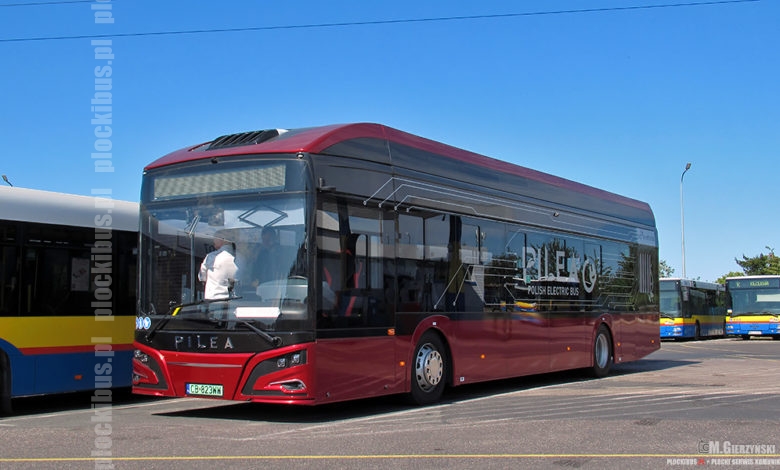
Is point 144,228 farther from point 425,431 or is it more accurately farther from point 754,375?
point 754,375

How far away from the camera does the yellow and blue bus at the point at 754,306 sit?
4038cm

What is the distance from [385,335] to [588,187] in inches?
320

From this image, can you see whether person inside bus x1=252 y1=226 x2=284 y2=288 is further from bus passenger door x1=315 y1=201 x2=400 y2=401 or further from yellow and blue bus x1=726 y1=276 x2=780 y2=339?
yellow and blue bus x1=726 y1=276 x2=780 y2=339

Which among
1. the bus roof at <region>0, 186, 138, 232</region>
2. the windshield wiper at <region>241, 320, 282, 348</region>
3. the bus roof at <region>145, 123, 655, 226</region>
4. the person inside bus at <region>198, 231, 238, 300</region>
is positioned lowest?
the windshield wiper at <region>241, 320, 282, 348</region>

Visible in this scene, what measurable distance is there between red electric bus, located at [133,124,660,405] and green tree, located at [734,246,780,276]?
7347cm

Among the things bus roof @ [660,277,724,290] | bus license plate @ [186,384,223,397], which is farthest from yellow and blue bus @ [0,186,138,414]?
bus roof @ [660,277,724,290]

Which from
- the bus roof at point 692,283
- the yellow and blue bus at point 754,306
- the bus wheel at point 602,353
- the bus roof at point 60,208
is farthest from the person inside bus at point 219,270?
the yellow and blue bus at point 754,306

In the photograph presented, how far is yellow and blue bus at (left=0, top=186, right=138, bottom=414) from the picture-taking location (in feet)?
36.2

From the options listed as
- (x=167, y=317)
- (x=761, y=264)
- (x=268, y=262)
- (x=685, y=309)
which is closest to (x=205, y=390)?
(x=167, y=317)

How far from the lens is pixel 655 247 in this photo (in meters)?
20.1

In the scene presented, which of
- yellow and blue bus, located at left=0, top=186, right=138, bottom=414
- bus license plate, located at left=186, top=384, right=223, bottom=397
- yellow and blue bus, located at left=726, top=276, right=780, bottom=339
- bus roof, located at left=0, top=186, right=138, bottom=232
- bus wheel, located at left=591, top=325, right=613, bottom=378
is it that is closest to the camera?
bus license plate, located at left=186, top=384, right=223, bottom=397

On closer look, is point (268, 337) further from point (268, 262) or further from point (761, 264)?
point (761, 264)

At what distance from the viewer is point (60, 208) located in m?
11.8

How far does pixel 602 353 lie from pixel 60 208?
10551 mm
